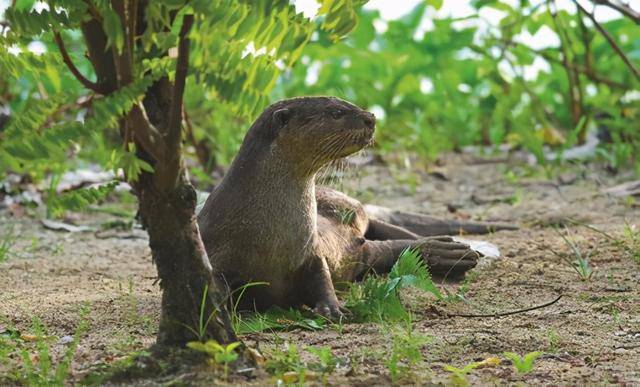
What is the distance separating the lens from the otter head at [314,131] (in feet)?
13.1

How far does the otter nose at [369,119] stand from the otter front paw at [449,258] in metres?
0.69

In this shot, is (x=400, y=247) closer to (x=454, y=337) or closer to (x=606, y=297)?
(x=606, y=297)

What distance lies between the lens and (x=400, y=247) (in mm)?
4824

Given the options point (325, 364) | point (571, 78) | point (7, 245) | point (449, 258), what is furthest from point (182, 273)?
point (571, 78)

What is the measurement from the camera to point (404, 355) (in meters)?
3.00

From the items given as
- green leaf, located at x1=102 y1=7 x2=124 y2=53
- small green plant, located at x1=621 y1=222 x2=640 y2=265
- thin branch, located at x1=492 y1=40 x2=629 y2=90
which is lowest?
small green plant, located at x1=621 y1=222 x2=640 y2=265

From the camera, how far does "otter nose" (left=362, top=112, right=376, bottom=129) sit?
4060 millimetres

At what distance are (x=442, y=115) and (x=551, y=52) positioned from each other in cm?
124

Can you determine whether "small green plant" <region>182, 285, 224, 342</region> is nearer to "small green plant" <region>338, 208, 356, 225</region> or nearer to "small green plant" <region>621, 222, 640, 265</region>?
"small green plant" <region>338, 208, 356, 225</region>

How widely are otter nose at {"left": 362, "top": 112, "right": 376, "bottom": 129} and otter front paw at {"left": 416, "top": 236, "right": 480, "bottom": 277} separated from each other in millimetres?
687

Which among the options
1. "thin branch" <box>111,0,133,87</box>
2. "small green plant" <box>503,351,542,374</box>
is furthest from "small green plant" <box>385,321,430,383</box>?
"thin branch" <box>111,0,133,87</box>

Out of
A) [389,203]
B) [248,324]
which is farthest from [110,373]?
[389,203]

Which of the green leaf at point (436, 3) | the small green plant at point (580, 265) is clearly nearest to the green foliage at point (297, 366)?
the small green plant at point (580, 265)

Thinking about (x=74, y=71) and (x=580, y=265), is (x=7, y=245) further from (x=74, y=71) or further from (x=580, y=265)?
(x=74, y=71)
